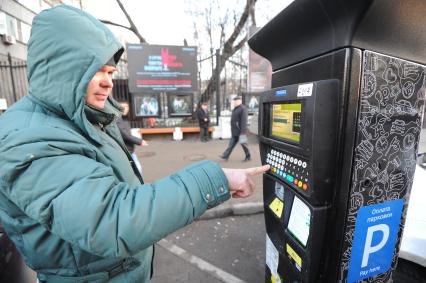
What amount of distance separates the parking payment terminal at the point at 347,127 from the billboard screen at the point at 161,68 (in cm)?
805

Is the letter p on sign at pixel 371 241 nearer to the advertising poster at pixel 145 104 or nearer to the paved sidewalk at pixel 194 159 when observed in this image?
the paved sidewalk at pixel 194 159

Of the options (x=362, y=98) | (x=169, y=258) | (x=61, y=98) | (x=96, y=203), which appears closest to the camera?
(x=96, y=203)

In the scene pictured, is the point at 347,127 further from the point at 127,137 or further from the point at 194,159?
the point at 194,159

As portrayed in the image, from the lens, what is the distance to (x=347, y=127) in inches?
43.2

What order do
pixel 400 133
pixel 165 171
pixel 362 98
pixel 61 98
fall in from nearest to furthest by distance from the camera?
pixel 61 98
pixel 362 98
pixel 400 133
pixel 165 171

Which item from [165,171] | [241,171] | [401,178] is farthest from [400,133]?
[165,171]

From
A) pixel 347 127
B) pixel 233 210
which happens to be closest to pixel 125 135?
pixel 233 210

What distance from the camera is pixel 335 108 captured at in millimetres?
1093

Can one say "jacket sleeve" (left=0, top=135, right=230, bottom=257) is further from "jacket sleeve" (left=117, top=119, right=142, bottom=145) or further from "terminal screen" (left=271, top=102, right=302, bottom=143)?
"jacket sleeve" (left=117, top=119, right=142, bottom=145)

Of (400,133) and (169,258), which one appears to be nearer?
(400,133)

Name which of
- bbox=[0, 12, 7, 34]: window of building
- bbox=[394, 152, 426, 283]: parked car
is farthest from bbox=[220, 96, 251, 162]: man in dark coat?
bbox=[0, 12, 7, 34]: window of building

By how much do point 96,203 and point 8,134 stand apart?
39 cm

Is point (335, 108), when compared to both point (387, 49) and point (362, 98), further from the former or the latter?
point (387, 49)

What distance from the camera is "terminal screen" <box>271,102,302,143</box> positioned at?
1235 mm
